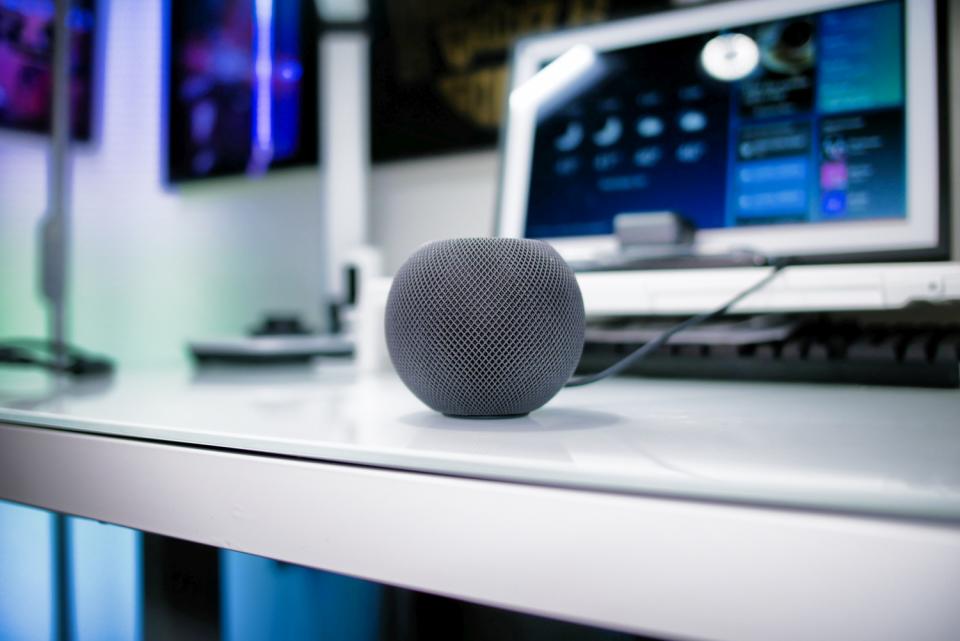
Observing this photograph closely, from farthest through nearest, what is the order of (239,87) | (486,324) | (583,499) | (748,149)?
(239,87)
(748,149)
(486,324)
(583,499)

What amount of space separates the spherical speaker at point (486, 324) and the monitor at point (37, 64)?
0.96 m

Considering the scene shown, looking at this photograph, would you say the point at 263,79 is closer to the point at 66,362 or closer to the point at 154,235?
the point at 154,235

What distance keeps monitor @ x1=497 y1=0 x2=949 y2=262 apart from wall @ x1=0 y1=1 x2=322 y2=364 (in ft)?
1.49

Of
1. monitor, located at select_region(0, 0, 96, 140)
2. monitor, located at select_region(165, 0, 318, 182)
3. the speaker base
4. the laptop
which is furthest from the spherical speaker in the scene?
monitor, located at select_region(0, 0, 96, 140)

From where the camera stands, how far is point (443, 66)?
93 cm

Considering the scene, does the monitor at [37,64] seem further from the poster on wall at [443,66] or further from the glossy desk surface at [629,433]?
the glossy desk surface at [629,433]

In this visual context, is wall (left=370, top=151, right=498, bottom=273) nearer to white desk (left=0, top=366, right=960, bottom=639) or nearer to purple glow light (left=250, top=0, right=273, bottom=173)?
purple glow light (left=250, top=0, right=273, bottom=173)

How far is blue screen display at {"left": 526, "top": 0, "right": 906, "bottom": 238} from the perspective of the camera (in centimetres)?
59

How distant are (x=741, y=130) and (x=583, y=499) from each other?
1.79 ft

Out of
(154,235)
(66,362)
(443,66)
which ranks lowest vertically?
(66,362)

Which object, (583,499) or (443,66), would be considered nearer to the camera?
(583,499)

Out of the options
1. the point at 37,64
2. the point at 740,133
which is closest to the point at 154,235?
the point at 37,64

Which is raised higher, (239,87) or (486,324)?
(239,87)

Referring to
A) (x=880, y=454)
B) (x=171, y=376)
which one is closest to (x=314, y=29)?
(x=171, y=376)
